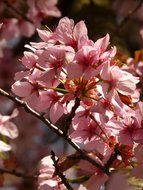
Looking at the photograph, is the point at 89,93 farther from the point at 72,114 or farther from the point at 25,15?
the point at 25,15

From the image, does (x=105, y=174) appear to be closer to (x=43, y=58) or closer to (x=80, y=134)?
(x=80, y=134)

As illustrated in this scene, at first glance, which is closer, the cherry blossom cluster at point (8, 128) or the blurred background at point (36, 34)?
the cherry blossom cluster at point (8, 128)

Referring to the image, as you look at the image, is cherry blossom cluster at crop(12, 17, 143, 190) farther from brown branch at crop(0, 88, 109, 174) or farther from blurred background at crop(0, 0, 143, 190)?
blurred background at crop(0, 0, 143, 190)

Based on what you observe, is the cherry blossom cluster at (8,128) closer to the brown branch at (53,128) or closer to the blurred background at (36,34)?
the blurred background at (36,34)

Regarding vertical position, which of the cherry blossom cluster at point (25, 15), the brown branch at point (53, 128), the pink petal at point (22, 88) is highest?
the cherry blossom cluster at point (25, 15)

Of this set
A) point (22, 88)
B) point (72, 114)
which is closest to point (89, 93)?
point (72, 114)

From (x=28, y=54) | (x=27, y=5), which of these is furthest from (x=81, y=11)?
(x=28, y=54)

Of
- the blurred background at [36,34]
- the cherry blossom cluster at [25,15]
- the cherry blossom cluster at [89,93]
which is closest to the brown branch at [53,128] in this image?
the cherry blossom cluster at [89,93]

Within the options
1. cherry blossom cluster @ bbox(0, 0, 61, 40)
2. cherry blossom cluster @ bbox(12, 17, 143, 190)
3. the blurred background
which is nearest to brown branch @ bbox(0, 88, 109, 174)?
cherry blossom cluster @ bbox(12, 17, 143, 190)
